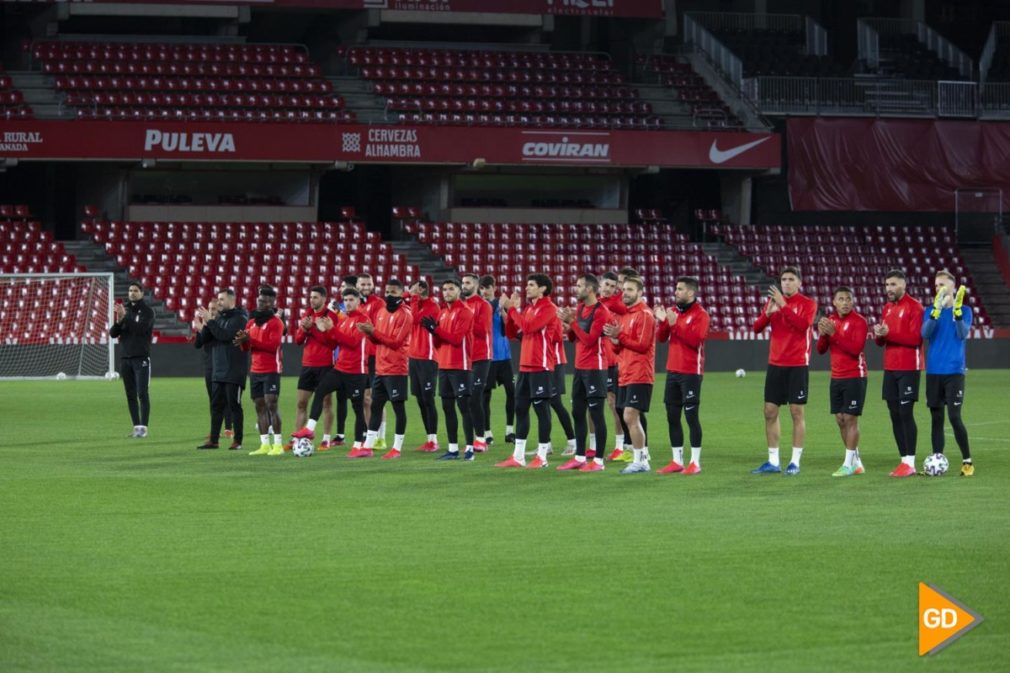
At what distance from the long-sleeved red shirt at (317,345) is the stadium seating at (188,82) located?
994 inches

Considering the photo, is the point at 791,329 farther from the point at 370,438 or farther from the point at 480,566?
the point at 480,566

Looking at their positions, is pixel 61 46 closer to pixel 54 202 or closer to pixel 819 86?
pixel 54 202

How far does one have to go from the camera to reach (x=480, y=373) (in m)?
19.2

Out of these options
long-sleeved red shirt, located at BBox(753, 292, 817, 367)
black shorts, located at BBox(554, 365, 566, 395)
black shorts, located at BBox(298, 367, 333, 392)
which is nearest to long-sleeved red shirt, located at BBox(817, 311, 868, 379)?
long-sleeved red shirt, located at BBox(753, 292, 817, 367)

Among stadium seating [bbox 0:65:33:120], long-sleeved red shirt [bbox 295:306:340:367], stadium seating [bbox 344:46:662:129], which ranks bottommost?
long-sleeved red shirt [bbox 295:306:340:367]

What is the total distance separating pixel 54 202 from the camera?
4625cm

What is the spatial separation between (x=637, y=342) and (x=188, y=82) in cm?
3140

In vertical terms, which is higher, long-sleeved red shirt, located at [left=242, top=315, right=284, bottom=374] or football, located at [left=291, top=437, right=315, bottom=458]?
long-sleeved red shirt, located at [left=242, top=315, right=284, bottom=374]

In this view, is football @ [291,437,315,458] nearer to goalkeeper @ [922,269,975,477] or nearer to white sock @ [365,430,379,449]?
white sock @ [365,430,379,449]

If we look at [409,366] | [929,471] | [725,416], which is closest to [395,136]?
Result: [725,416]

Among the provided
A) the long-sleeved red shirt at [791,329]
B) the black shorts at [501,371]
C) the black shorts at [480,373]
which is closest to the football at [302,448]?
the black shorts at [480,373]

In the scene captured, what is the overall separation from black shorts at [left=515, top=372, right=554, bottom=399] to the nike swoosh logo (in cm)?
3069

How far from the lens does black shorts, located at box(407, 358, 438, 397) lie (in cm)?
1920

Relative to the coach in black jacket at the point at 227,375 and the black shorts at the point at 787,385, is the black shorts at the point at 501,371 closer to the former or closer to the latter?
the coach in black jacket at the point at 227,375
